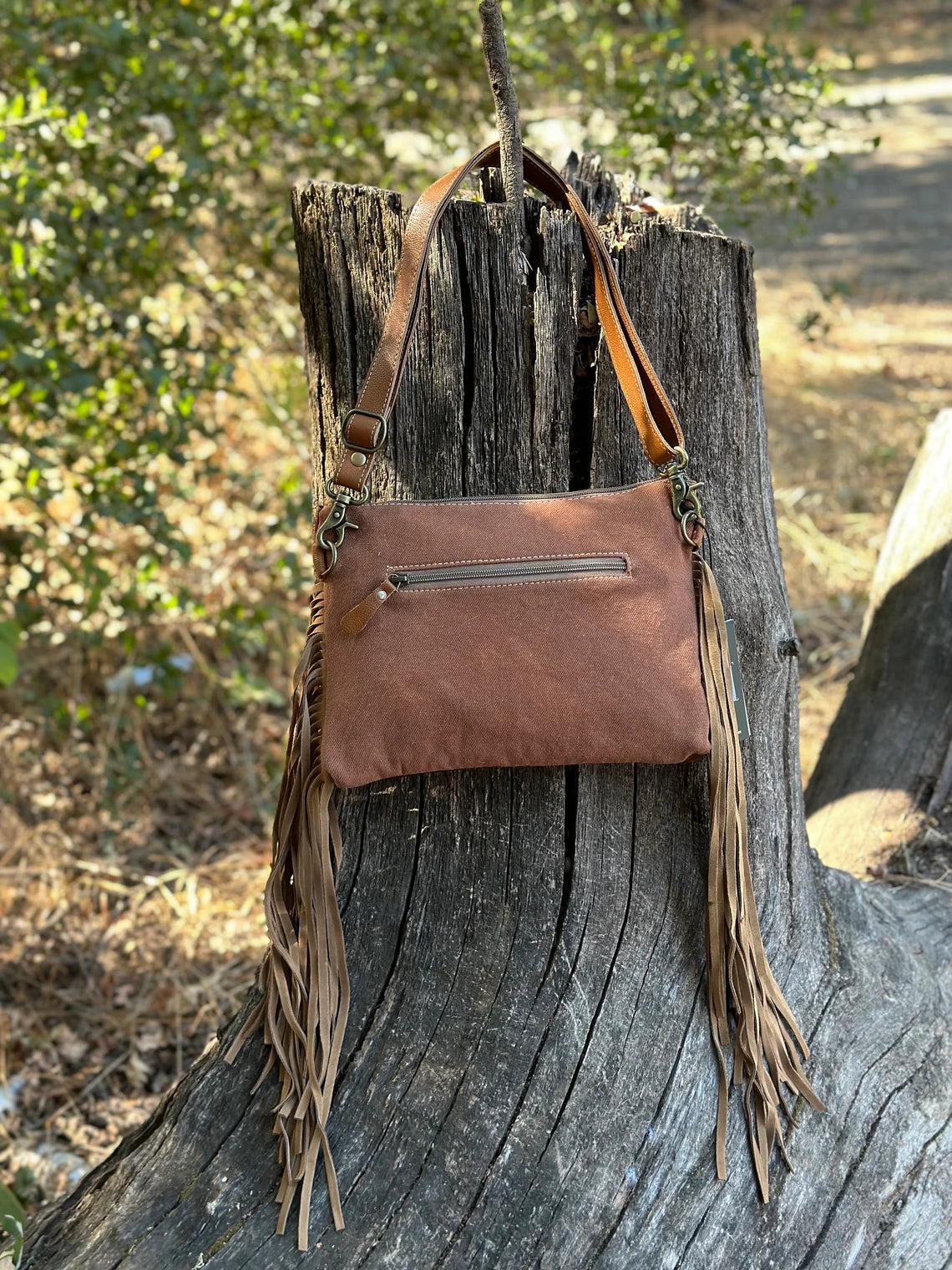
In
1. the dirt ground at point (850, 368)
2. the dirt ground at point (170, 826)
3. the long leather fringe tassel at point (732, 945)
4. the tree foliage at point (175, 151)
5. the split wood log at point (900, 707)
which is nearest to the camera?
the long leather fringe tassel at point (732, 945)

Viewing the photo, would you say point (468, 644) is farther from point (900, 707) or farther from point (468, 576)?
point (900, 707)

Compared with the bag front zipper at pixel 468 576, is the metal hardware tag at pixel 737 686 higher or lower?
lower

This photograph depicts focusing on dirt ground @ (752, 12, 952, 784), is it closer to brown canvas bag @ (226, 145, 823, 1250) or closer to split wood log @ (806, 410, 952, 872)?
split wood log @ (806, 410, 952, 872)

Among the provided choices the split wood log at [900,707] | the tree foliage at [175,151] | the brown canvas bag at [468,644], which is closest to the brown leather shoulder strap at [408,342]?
the brown canvas bag at [468,644]

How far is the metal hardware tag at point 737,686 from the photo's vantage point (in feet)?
5.55

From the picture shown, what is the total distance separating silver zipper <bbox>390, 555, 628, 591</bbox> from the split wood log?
4.35 feet

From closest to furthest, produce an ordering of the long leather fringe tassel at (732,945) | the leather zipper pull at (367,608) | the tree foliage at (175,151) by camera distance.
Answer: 1. the leather zipper pull at (367,608)
2. the long leather fringe tassel at (732,945)
3. the tree foliage at (175,151)

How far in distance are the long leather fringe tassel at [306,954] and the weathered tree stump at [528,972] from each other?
0.06 m

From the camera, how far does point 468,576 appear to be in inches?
59.1

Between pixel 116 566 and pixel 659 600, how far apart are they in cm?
293

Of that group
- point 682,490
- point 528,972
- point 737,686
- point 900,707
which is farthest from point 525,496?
point 900,707

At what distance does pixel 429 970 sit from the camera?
167 cm

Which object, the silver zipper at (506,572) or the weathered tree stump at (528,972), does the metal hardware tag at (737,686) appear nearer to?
the weathered tree stump at (528,972)

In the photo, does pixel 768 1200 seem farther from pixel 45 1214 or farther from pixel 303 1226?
pixel 45 1214
